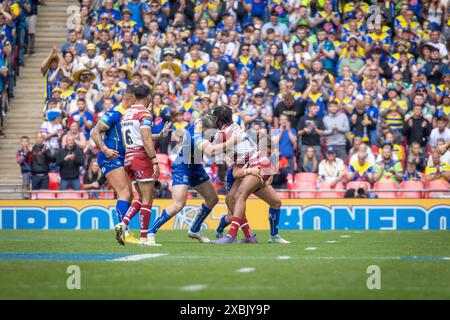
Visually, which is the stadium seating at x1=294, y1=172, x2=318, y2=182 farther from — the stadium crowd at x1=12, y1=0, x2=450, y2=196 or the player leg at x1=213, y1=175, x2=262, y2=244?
the player leg at x1=213, y1=175, x2=262, y2=244

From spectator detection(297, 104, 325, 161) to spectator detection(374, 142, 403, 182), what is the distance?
151 cm

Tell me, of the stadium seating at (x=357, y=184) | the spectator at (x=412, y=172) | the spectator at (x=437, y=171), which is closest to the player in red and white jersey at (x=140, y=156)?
the stadium seating at (x=357, y=184)

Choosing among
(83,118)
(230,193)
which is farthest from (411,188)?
(83,118)

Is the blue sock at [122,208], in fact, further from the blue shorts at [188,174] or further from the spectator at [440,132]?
the spectator at [440,132]

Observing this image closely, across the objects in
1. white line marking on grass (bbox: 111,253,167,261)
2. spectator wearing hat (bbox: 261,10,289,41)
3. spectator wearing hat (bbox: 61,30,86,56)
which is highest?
spectator wearing hat (bbox: 261,10,289,41)

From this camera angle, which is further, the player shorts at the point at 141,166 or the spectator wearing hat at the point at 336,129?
Result: the spectator wearing hat at the point at 336,129

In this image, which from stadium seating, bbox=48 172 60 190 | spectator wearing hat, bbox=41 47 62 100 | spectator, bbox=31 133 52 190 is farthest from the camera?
spectator wearing hat, bbox=41 47 62 100

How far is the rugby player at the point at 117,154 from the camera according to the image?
15.5 m

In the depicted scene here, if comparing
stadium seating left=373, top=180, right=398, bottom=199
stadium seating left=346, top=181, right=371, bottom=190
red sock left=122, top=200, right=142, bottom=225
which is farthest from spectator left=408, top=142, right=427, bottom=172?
red sock left=122, top=200, right=142, bottom=225

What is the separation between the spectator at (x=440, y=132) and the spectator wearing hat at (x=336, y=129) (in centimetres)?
213

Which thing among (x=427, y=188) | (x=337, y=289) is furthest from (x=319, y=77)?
(x=337, y=289)

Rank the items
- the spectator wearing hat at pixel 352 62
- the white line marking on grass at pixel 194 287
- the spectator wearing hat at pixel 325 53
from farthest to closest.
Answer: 1. the spectator wearing hat at pixel 325 53
2. the spectator wearing hat at pixel 352 62
3. the white line marking on grass at pixel 194 287

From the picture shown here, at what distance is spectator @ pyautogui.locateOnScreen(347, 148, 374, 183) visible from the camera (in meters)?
22.9
